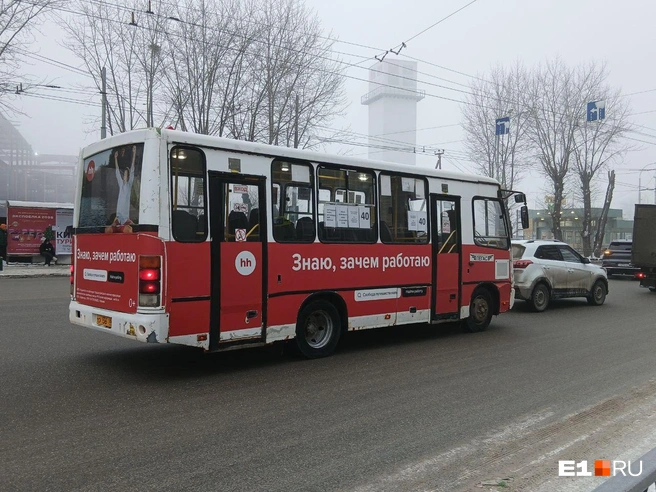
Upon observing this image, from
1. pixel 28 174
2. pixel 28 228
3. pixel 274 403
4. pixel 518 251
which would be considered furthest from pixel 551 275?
pixel 28 174

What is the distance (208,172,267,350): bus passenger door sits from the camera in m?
6.53

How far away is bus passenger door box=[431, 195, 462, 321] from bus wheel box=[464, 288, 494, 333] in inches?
22.1

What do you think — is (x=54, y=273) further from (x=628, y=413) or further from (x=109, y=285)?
(x=628, y=413)

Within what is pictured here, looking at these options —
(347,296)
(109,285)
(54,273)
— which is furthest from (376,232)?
(54,273)

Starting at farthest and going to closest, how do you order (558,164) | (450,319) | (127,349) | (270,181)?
(558,164) < (450,319) < (127,349) < (270,181)

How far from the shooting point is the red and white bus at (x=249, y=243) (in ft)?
20.3

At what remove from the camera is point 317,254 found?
7.52m

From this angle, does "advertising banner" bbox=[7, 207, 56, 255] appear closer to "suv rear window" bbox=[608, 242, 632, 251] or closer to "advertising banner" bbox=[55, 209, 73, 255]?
"advertising banner" bbox=[55, 209, 73, 255]

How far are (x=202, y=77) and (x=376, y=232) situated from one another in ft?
57.4

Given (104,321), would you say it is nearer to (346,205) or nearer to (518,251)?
(346,205)

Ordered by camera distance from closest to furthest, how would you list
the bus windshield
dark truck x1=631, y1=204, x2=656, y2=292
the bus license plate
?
the bus windshield
the bus license plate
dark truck x1=631, y1=204, x2=656, y2=292

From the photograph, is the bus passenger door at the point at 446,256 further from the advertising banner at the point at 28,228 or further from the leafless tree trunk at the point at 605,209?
the leafless tree trunk at the point at 605,209

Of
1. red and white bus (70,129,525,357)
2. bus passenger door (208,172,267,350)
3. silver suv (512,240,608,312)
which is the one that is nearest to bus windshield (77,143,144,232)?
red and white bus (70,129,525,357)

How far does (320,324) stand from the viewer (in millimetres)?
7891
